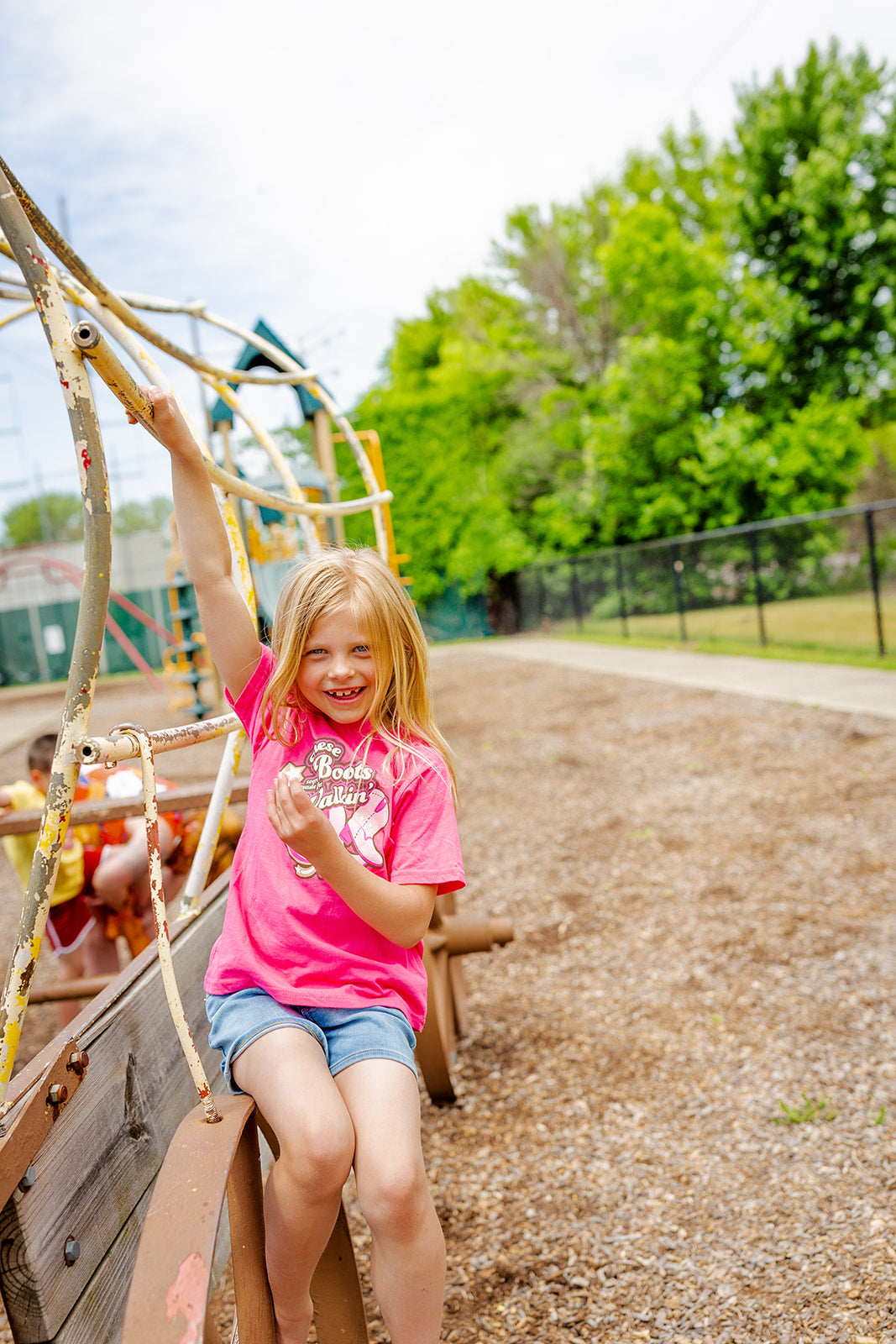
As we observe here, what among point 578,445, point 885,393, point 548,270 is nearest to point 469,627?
point 578,445

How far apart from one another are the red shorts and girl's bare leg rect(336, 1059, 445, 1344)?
2.03 metres

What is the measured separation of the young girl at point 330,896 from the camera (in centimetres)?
125

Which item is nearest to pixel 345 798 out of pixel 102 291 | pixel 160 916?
pixel 160 916

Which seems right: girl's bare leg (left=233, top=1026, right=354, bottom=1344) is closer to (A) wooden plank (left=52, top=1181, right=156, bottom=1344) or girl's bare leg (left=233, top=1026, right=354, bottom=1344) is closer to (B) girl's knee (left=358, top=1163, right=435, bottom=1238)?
(B) girl's knee (left=358, top=1163, right=435, bottom=1238)

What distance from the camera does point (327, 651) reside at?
1597 mm

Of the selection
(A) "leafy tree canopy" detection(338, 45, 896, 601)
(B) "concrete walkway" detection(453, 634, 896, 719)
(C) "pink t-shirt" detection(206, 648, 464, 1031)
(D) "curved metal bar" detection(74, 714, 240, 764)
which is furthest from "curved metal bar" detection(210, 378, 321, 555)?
(A) "leafy tree canopy" detection(338, 45, 896, 601)

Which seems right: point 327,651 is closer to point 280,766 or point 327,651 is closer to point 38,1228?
point 280,766

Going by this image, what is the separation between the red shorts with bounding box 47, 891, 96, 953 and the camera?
3049 millimetres

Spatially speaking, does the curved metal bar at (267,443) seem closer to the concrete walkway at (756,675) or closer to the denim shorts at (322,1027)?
→ the denim shorts at (322,1027)

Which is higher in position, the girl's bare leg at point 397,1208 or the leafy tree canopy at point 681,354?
the leafy tree canopy at point 681,354

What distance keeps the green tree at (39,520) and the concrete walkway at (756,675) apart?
2929 cm

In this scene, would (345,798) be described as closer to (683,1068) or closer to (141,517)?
(683,1068)

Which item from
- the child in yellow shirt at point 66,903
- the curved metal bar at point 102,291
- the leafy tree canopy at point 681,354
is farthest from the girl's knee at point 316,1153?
the leafy tree canopy at point 681,354

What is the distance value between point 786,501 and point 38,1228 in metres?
21.2
